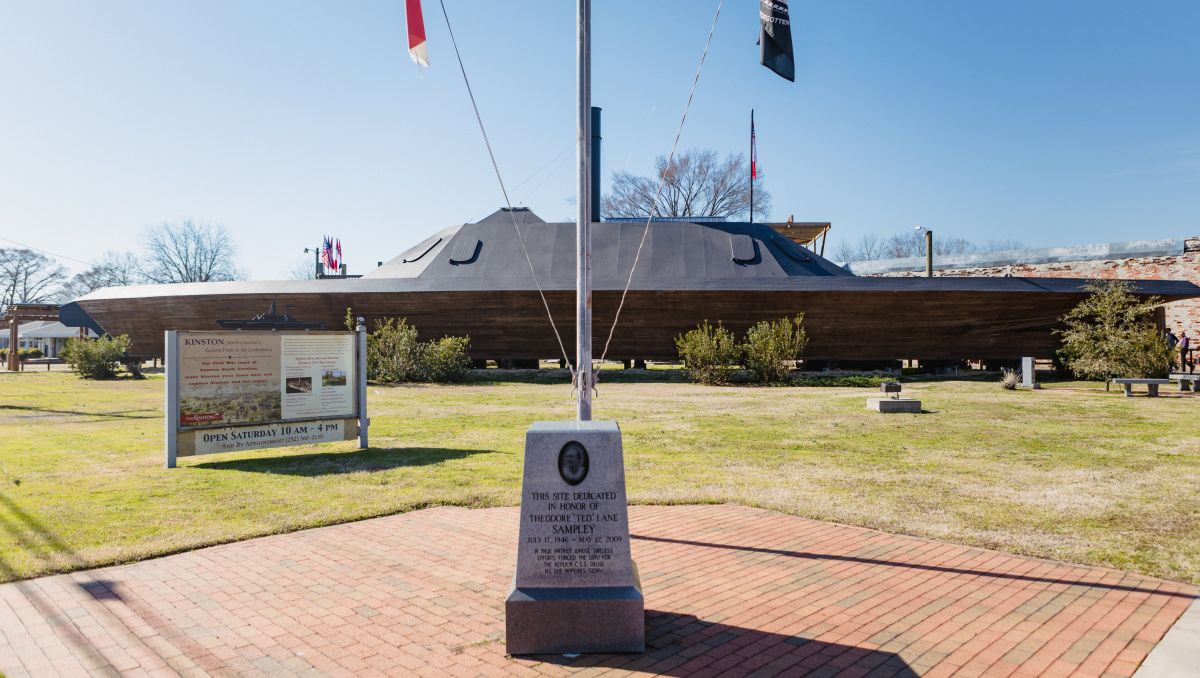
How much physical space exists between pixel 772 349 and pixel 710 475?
13943 mm

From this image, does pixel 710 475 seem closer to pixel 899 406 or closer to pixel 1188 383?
pixel 899 406

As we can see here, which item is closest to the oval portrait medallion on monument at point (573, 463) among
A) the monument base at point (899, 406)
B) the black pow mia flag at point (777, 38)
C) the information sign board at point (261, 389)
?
the black pow mia flag at point (777, 38)

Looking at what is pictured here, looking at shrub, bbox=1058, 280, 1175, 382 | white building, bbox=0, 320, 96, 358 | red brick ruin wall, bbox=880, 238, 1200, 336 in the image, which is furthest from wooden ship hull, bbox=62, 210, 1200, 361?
white building, bbox=0, 320, 96, 358

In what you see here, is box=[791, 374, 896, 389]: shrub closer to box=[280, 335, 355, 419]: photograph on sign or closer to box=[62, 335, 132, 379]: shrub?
box=[280, 335, 355, 419]: photograph on sign

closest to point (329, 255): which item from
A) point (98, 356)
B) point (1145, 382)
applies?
point (98, 356)

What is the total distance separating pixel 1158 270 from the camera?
26969mm

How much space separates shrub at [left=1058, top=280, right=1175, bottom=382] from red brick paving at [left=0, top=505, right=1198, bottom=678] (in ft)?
60.5

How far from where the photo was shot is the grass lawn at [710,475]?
18.5 ft

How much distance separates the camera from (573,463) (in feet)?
12.2

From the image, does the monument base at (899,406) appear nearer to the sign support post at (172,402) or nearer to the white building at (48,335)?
the sign support post at (172,402)

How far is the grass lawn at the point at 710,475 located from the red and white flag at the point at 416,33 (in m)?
4.05

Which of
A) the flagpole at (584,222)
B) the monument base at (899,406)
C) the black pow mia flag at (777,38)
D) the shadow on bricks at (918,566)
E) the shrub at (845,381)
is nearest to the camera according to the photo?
the shadow on bricks at (918,566)

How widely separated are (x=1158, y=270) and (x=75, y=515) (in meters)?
33.2

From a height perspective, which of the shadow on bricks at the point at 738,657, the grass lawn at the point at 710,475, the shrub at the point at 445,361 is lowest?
the shadow on bricks at the point at 738,657
